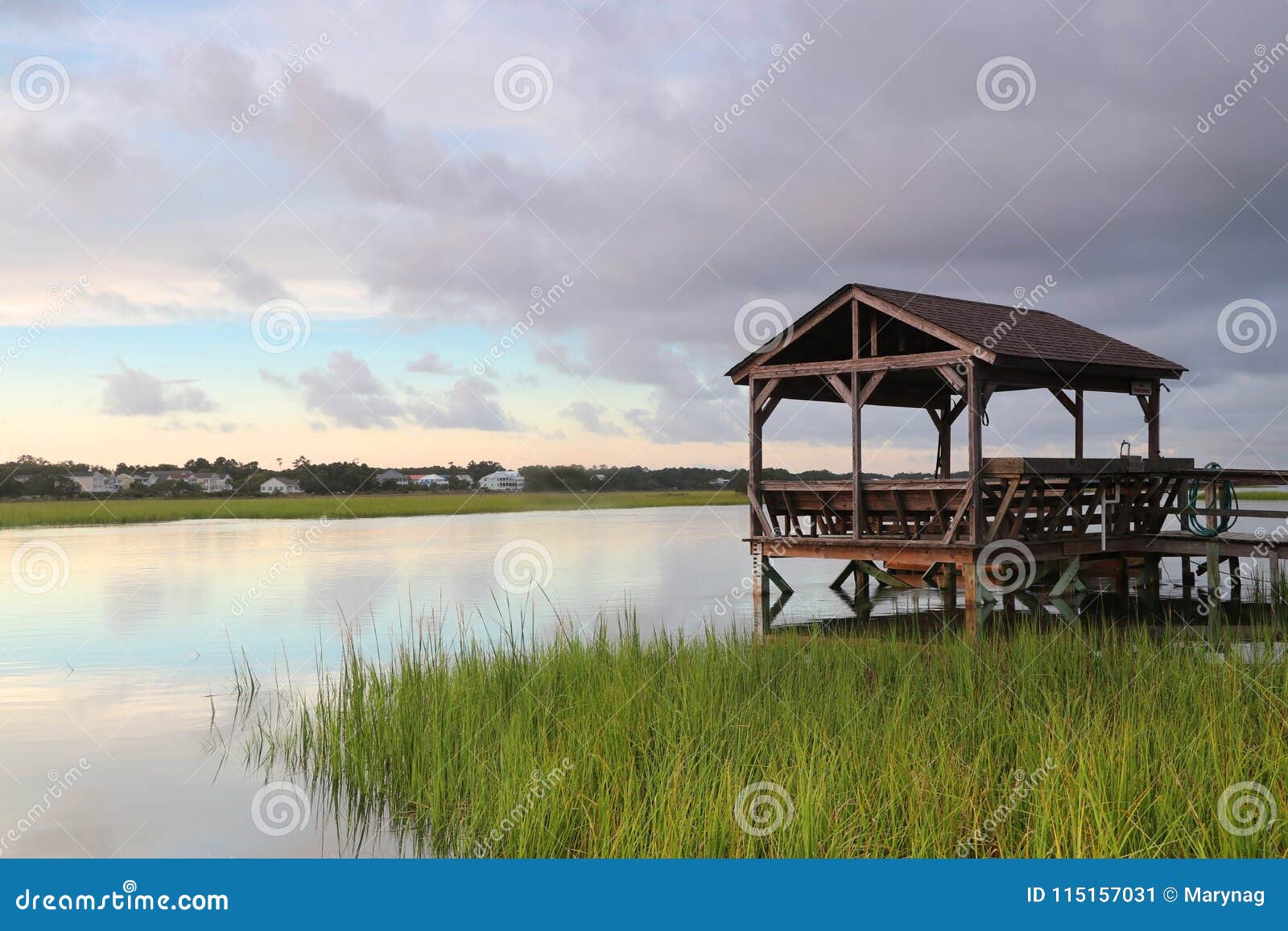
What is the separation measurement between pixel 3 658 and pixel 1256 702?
752 inches

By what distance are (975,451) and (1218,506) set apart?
6227 millimetres

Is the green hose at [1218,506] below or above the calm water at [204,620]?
above

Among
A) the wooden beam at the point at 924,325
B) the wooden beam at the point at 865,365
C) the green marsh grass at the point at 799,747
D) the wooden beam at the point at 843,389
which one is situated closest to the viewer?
the green marsh grass at the point at 799,747

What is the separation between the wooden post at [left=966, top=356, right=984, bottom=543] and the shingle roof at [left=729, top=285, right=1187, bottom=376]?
2.02 ft

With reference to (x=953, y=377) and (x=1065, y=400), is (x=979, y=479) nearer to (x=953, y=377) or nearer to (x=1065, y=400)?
(x=953, y=377)

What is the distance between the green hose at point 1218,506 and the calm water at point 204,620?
675cm

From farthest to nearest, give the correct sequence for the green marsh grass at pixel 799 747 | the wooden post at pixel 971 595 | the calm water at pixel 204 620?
the wooden post at pixel 971 595, the calm water at pixel 204 620, the green marsh grass at pixel 799 747

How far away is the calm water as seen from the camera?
9.42m

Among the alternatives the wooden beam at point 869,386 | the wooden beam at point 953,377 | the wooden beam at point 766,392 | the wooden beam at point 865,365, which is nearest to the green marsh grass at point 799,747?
the wooden beam at point 953,377

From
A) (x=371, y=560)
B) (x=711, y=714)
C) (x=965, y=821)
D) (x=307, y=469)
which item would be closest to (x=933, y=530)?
(x=711, y=714)

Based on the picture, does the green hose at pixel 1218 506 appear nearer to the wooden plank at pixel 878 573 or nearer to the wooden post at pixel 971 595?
the wooden post at pixel 971 595

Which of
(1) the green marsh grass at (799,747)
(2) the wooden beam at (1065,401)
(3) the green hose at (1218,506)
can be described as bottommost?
(1) the green marsh grass at (799,747)

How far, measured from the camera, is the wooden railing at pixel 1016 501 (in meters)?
16.7

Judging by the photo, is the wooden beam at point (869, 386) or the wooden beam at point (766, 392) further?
the wooden beam at point (766, 392)
